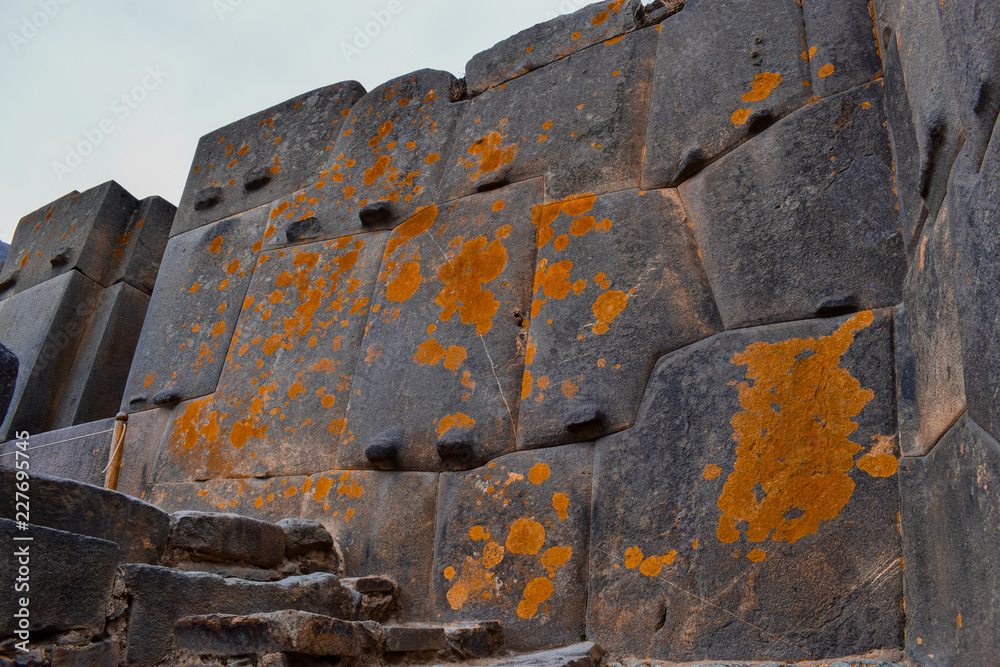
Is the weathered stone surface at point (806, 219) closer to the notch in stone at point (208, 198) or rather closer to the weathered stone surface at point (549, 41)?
the weathered stone surface at point (549, 41)

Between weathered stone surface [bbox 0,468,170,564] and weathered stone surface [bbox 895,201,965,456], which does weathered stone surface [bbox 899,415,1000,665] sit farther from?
weathered stone surface [bbox 0,468,170,564]

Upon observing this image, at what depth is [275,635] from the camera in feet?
6.04

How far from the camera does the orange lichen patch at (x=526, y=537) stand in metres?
2.63

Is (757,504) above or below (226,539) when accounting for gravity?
above

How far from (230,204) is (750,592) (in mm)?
3754

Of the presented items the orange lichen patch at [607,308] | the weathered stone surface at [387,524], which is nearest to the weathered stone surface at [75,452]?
the weathered stone surface at [387,524]

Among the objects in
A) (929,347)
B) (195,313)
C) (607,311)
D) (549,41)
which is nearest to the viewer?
(929,347)

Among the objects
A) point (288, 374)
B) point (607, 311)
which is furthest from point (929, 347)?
point (288, 374)

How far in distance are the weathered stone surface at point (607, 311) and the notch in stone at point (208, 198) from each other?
99.0 inches

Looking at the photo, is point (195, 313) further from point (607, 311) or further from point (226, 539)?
point (607, 311)

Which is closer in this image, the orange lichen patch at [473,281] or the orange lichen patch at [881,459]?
the orange lichen patch at [881,459]

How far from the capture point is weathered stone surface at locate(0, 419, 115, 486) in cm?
425

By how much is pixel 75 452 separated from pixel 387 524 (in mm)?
2453

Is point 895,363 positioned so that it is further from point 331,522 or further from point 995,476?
point 331,522
